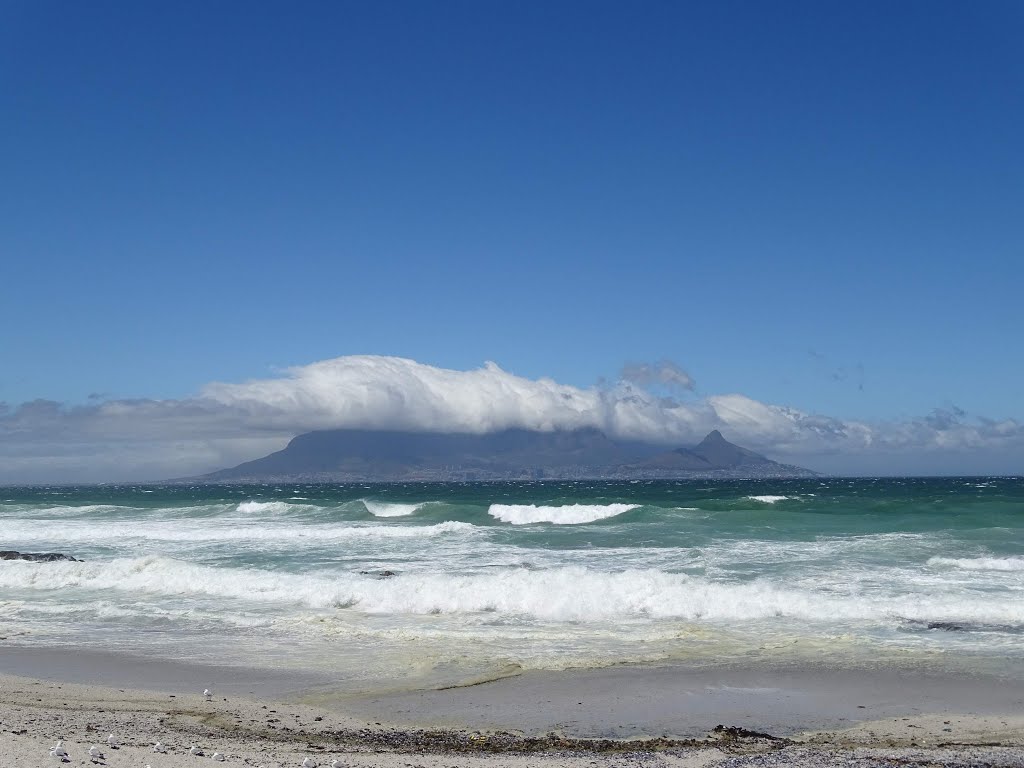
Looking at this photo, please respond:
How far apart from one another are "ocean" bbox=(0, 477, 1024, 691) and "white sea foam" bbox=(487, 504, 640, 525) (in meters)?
12.4

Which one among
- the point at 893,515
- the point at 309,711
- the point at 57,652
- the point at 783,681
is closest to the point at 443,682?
the point at 309,711

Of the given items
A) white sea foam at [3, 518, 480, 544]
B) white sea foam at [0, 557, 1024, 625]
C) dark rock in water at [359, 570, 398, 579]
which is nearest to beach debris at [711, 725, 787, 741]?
white sea foam at [0, 557, 1024, 625]

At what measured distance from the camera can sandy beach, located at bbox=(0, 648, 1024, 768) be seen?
7.65 meters

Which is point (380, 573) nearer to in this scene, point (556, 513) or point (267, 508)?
point (556, 513)

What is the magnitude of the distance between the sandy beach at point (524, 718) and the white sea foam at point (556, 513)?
32.0 m

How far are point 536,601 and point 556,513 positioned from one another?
29.2m

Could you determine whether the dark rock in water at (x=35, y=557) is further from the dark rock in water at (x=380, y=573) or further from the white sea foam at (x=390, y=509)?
the white sea foam at (x=390, y=509)

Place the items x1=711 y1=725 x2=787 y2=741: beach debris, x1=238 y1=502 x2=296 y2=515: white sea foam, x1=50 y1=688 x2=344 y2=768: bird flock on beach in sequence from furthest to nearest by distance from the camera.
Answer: x1=238 y1=502 x2=296 y2=515: white sea foam
x1=711 y1=725 x2=787 y2=741: beach debris
x1=50 y1=688 x2=344 y2=768: bird flock on beach


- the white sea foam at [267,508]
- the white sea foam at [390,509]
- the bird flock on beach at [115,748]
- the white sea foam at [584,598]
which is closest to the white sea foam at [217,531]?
the white sea foam at [267,508]

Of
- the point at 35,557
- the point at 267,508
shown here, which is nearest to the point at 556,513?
the point at 267,508

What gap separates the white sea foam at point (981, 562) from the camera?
21312 mm

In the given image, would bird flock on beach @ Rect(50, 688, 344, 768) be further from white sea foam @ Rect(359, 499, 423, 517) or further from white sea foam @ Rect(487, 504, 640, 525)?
white sea foam @ Rect(359, 499, 423, 517)

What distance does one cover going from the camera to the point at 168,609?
16.9 m

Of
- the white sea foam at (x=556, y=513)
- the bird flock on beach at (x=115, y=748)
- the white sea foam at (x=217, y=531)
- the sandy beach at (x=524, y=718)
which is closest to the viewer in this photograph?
the bird flock on beach at (x=115, y=748)
